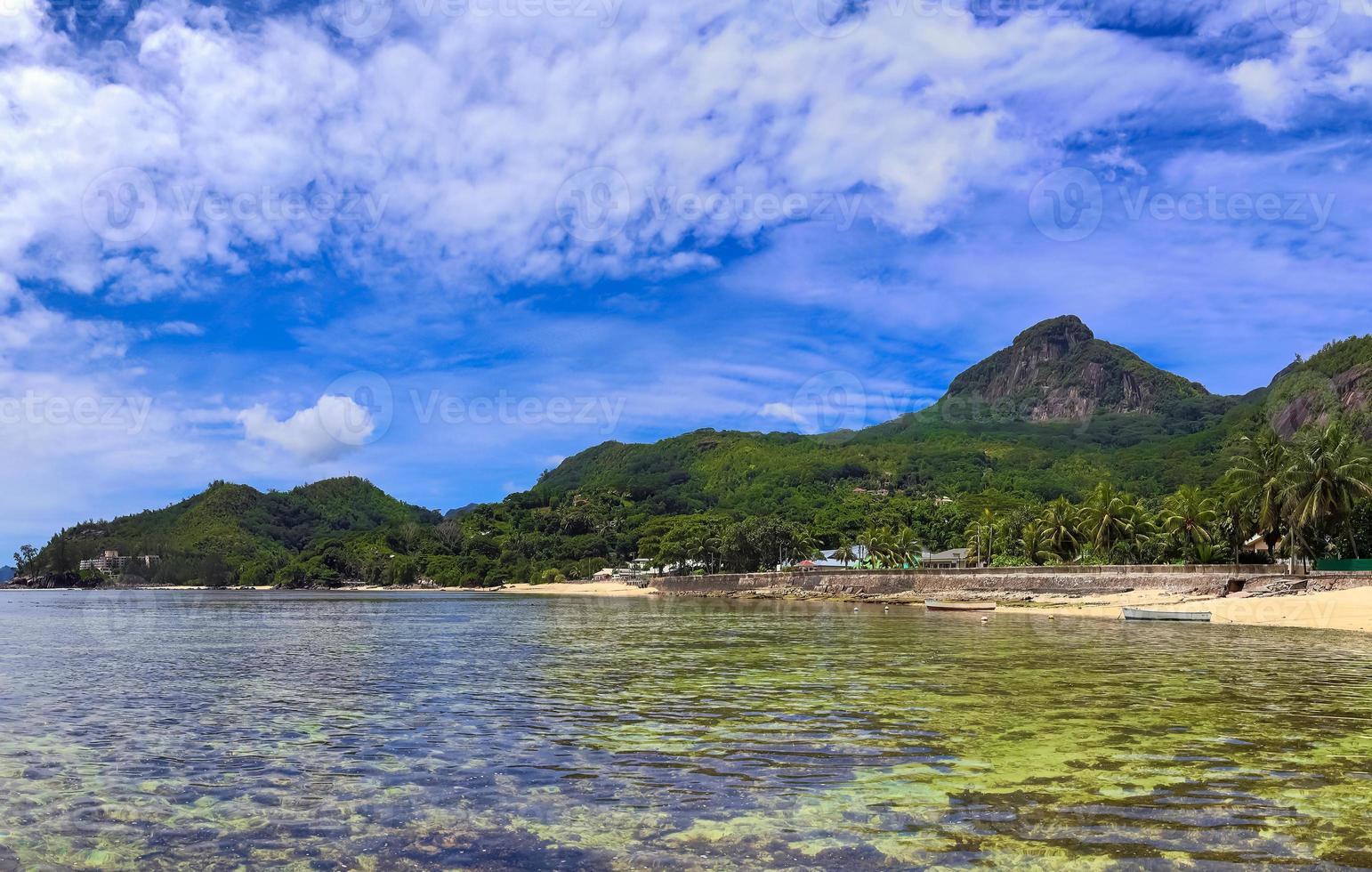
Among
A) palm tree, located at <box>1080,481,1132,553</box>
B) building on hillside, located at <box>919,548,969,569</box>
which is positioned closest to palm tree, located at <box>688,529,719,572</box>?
building on hillside, located at <box>919,548,969,569</box>

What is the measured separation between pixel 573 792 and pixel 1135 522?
94813 millimetres

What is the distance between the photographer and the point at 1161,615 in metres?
56.5

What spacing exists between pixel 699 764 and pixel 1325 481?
6456 cm

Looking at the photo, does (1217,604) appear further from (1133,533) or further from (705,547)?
(705,547)

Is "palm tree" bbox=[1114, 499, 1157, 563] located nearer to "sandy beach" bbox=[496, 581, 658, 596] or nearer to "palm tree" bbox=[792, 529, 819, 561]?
"palm tree" bbox=[792, 529, 819, 561]

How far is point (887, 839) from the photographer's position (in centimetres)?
983

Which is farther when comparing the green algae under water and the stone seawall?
the stone seawall

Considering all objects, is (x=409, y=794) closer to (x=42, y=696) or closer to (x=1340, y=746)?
(x=1340, y=746)

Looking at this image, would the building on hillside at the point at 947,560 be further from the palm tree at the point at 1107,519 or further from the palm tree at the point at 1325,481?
the palm tree at the point at 1325,481

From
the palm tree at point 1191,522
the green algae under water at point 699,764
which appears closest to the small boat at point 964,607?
the palm tree at point 1191,522

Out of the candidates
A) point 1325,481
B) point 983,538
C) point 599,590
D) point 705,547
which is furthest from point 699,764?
point 599,590

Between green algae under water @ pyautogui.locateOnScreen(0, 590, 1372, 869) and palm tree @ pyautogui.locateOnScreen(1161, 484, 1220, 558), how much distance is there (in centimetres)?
5747

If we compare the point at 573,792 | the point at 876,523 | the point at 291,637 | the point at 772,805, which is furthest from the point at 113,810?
the point at 876,523

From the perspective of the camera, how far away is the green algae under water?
32.0 feet
